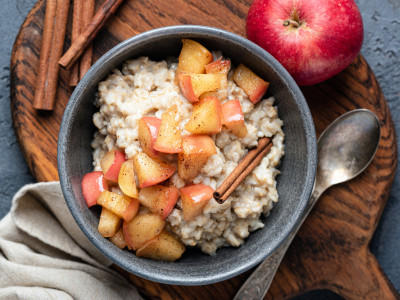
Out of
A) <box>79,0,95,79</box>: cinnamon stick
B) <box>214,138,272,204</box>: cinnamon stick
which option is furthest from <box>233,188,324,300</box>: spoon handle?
<box>79,0,95,79</box>: cinnamon stick

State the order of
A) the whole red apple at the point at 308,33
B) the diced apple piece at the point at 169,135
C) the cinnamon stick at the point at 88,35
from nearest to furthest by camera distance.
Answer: the diced apple piece at the point at 169,135 → the whole red apple at the point at 308,33 → the cinnamon stick at the point at 88,35

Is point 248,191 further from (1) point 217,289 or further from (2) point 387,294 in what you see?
(2) point 387,294

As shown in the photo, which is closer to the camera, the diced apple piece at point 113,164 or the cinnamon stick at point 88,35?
the diced apple piece at point 113,164

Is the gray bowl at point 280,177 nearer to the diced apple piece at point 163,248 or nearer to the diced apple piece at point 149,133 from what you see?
the diced apple piece at point 163,248

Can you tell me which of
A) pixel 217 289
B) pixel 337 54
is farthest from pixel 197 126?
pixel 217 289

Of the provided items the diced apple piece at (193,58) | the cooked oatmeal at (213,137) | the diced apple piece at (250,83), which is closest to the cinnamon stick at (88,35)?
the cooked oatmeal at (213,137)

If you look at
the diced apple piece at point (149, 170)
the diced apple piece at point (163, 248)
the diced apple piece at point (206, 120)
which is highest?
the diced apple piece at point (206, 120)

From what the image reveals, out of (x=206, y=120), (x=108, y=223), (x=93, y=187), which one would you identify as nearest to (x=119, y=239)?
(x=108, y=223)
